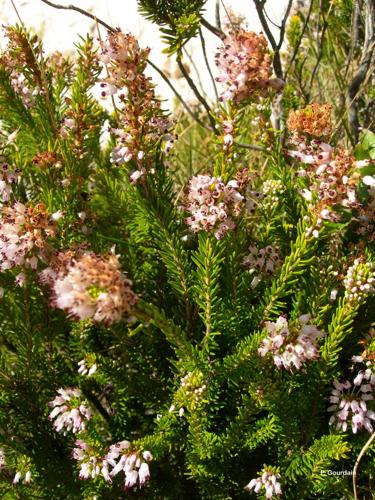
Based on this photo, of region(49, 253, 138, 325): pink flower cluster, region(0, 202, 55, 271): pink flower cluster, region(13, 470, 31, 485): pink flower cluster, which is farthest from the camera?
region(13, 470, 31, 485): pink flower cluster

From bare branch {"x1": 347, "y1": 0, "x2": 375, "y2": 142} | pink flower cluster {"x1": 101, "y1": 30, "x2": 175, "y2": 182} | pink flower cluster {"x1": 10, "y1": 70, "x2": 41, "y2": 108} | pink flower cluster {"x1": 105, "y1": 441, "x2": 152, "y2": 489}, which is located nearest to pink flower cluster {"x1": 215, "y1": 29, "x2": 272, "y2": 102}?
pink flower cluster {"x1": 101, "y1": 30, "x2": 175, "y2": 182}

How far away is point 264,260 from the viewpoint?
1766 millimetres

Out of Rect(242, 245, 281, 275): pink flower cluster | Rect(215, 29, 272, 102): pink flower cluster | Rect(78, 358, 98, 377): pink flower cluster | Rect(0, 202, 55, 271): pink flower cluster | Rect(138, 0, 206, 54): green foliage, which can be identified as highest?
Rect(138, 0, 206, 54): green foliage

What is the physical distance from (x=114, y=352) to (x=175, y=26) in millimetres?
1085

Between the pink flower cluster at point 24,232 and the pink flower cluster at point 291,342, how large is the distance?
2.06 ft

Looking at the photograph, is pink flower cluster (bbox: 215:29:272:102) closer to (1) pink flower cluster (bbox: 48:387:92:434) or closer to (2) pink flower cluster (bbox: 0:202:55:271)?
(2) pink flower cluster (bbox: 0:202:55:271)

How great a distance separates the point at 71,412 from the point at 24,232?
649 millimetres

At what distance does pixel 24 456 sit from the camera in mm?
1771

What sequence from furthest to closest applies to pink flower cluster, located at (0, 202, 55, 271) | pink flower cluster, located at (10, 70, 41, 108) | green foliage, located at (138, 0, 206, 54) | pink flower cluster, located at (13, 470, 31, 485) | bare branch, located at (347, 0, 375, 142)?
bare branch, located at (347, 0, 375, 142) → pink flower cluster, located at (10, 70, 41, 108) → pink flower cluster, located at (13, 470, 31, 485) → green foliage, located at (138, 0, 206, 54) → pink flower cluster, located at (0, 202, 55, 271)

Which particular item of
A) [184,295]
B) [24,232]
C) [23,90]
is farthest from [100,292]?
[23,90]

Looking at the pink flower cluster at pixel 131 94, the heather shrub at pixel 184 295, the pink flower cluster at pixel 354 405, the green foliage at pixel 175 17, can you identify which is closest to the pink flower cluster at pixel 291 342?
the heather shrub at pixel 184 295

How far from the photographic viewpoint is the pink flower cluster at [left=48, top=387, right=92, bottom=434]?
1699 mm

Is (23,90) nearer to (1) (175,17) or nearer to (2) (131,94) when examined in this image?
(1) (175,17)

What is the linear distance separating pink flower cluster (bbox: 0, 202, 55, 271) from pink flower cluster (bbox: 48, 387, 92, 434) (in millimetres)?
555
